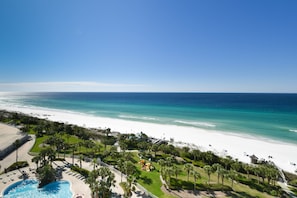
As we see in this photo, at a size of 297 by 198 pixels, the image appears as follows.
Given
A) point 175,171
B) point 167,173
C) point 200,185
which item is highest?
point 175,171

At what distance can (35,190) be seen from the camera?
22.4 metres

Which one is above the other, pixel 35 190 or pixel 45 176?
pixel 45 176

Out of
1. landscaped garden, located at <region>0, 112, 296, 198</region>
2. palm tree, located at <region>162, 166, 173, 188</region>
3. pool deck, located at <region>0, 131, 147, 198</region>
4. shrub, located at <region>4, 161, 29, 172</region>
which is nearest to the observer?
pool deck, located at <region>0, 131, 147, 198</region>

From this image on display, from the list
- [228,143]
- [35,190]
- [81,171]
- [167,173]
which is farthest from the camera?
[228,143]

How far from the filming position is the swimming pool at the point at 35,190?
70.0 ft

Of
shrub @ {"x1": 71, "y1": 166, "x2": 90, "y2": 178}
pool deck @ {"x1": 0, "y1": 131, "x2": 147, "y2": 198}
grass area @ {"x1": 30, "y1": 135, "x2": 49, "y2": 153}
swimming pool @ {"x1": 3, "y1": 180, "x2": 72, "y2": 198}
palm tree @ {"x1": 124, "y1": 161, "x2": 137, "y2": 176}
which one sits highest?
palm tree @ {"x1": 124, "y1": 161, "x2": 137, "y2": 176}

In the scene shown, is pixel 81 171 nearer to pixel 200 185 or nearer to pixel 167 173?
pixel 167 173

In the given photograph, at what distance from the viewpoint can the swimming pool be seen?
70.0 feet

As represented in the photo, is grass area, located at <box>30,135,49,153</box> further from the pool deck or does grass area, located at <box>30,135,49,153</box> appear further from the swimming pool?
the swimming pool

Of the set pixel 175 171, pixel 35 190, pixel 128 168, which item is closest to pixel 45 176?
pixel 35 190

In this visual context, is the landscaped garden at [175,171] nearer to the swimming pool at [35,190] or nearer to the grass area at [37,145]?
the grass area at [37,145]

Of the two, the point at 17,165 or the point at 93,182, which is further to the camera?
the point at 17,165

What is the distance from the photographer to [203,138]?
1848 inches

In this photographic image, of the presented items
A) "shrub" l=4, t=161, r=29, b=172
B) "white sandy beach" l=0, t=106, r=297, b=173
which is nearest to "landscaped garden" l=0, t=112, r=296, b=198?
"shrub" l=4, t=161, r=29, b=172
